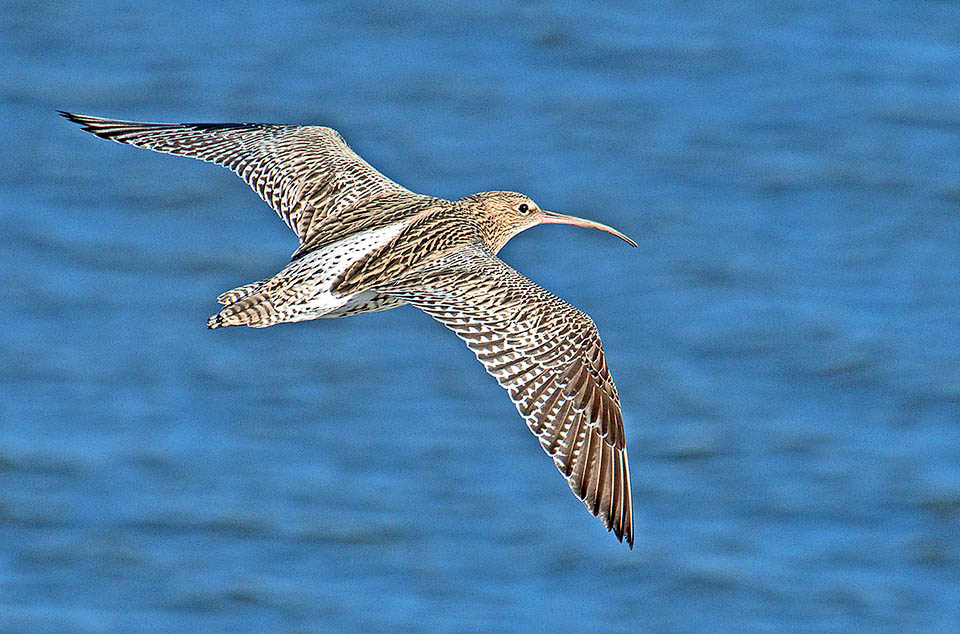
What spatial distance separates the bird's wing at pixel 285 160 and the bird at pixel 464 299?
0.05 feet

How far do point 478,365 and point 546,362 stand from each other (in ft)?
18.7

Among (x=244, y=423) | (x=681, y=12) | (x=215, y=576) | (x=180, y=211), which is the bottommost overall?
(x=215, y=576)

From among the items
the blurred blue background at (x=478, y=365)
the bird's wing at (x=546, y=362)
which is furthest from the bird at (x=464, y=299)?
the blurred blue background at (x=478, y=365)

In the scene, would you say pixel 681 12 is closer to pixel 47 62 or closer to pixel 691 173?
pixel 691 173

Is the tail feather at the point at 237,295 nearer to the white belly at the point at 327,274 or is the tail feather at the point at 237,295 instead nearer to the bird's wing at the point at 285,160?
the white belly at the point at 327,274

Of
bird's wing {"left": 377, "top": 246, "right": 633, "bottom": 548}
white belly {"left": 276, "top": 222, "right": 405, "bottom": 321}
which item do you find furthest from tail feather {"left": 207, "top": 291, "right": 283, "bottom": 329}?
bird's wing {"left": 377, "top": 246, "right": 633, "bottom": 548}

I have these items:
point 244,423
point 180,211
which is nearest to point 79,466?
point 244,423

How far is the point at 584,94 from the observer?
19.4 metres

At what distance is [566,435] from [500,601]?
4.28 metres

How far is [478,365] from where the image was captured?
643 inches

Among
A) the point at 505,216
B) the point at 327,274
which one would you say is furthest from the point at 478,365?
the point at 327,274

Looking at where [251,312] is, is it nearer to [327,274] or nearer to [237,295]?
[237,295]

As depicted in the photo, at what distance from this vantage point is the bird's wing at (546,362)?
10.4 metres

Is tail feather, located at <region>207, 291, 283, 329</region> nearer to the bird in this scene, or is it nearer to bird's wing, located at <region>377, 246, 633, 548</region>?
the bird
